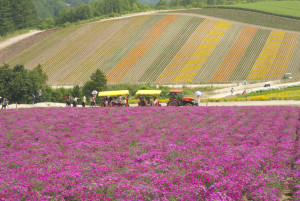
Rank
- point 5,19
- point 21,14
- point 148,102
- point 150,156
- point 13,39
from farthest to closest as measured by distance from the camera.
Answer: point 21,14 < point 5,19 < point 13,39 < point 148,102 < point 150,156

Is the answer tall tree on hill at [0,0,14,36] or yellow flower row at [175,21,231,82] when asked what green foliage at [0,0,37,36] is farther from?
yellow flower row at [175,21,231,82]

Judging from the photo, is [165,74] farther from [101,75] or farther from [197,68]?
[101,75]

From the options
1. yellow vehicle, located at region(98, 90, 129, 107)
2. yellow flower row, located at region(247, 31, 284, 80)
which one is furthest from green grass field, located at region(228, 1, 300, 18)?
yellow vehicle, located at region(98, 90, 129, 107)

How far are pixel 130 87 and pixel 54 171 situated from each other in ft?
192

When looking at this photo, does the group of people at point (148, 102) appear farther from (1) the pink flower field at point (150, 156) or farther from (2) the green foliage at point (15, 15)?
(2) the green foliage at point (15, 15)

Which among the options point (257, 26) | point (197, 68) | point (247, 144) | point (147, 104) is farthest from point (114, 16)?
point (247, 144)

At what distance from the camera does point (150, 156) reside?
20078 mm

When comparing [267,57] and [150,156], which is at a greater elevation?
[267,57]

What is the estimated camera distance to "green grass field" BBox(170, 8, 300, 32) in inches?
4786

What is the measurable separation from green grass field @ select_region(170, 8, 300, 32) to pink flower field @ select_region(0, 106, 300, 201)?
319 feet

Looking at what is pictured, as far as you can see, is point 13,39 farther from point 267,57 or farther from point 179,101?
point 179,101

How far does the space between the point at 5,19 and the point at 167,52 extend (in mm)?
92044

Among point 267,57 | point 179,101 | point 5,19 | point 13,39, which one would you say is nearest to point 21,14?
point 5,19

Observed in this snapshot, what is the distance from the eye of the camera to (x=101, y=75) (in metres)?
67.5
